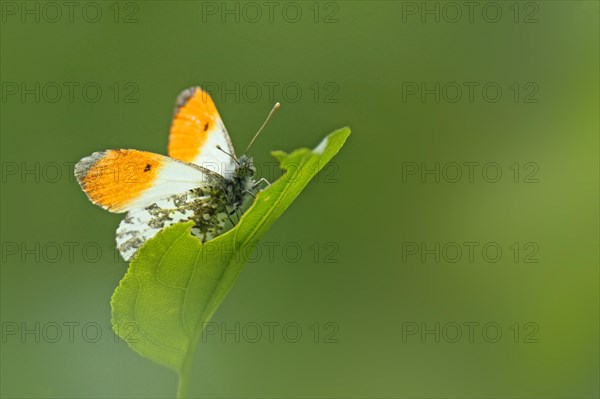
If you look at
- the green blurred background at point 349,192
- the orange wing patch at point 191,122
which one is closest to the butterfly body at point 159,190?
the orange wing patch at point 191,122

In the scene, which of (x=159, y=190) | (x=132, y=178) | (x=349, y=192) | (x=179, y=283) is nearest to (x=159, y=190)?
(x=159, y=190)

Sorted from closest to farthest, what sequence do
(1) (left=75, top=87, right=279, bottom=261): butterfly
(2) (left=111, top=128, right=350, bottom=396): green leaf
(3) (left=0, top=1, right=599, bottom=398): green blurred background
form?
(2) (left=111, top=128, right=350, bottom=396): green leaf < (1) (left=75, top=87, right=279, bottom=261): butterfly < (3) (left=0, top=1, right=599, bottom=398): green blurred background

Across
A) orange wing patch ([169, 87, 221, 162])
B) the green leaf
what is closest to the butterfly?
orange wing patch ([169, 87, 221, 162])

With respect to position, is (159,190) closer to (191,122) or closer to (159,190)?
(159,190)

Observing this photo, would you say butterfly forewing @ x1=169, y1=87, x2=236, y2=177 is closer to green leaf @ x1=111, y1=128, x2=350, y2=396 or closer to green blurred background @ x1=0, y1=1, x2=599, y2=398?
green leaf @ x1=111, y1=128, x2=350, y2=396

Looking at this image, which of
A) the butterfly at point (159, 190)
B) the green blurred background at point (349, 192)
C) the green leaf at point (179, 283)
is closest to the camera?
the green leaf at point (179, 283)

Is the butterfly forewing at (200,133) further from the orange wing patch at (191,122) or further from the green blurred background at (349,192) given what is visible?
the green blurred background at (349,192)

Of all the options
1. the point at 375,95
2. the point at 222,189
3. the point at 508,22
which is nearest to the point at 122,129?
the point at 375,95

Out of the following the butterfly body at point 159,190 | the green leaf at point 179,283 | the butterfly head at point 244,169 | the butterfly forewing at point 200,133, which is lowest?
the green leaf at point 179,283
